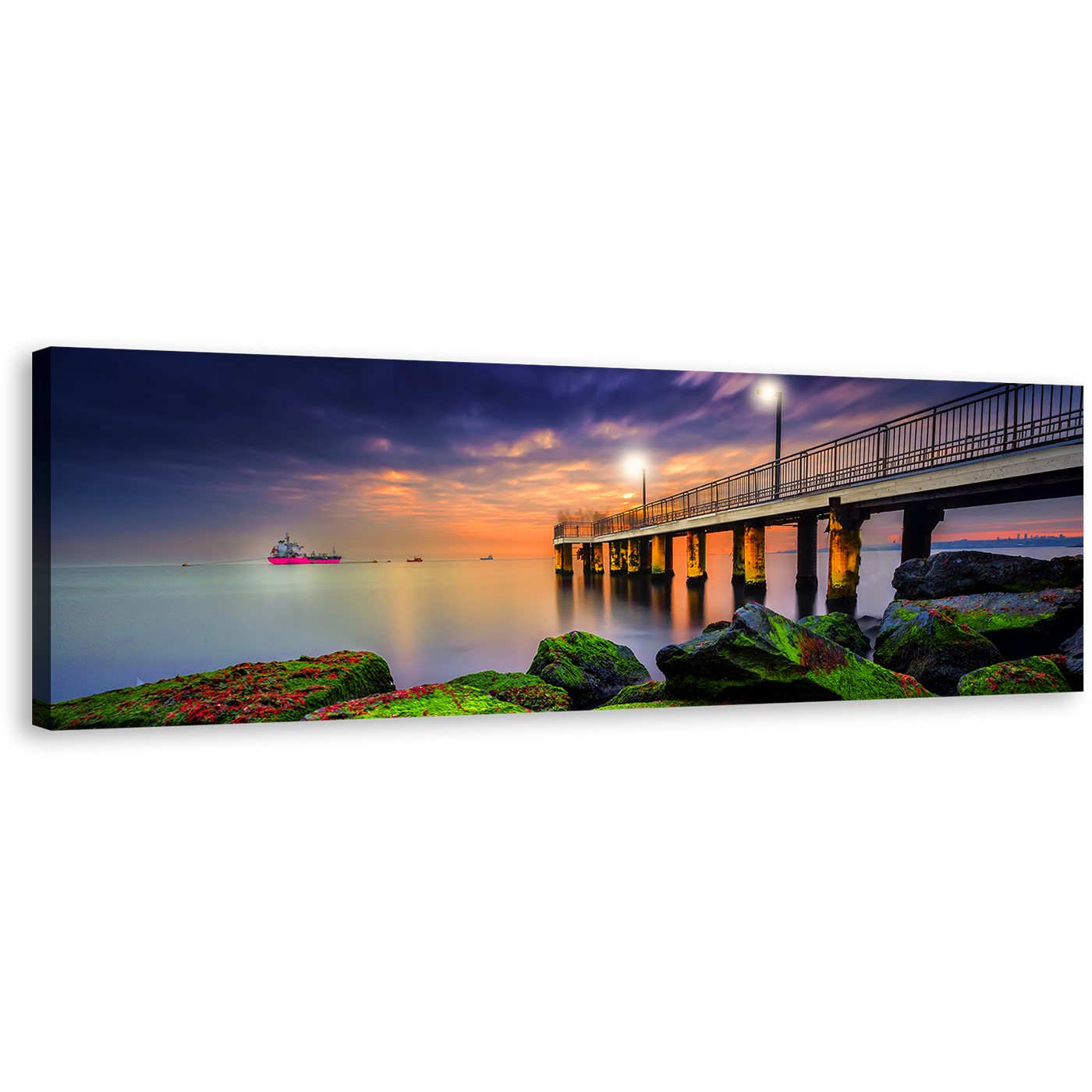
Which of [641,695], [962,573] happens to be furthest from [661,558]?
[962,573]

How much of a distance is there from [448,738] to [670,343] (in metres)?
4.00

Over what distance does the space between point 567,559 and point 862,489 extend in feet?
10.5

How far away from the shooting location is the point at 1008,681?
449cm

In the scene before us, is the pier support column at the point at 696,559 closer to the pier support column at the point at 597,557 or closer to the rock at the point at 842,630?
the pier support column at the point at 597,557

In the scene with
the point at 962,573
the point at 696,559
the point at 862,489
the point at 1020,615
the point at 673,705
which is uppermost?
the point at 862,489

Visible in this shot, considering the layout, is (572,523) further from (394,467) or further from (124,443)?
(124,443)

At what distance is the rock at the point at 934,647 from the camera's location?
459cm

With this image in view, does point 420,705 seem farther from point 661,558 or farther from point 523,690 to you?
point 661,558

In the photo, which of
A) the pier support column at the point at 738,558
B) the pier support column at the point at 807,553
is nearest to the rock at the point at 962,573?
the pier support column at the point at 807,553

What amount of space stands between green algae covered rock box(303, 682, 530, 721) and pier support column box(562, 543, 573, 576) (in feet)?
5.68

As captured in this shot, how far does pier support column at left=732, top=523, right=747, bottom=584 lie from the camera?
5.42 metres

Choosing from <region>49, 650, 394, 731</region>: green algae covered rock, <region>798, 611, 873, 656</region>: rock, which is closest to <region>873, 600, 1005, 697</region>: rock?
<region>798, 611, 873, 656</region>: rock

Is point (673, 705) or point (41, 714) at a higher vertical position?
point (41, 714)

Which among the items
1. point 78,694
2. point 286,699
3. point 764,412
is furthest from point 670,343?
point 78,694
